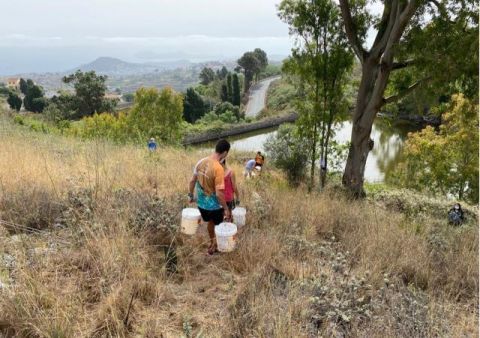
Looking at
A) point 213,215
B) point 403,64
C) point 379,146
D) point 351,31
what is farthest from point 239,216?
point 379,146

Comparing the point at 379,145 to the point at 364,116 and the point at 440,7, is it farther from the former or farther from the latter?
the point at 440,7

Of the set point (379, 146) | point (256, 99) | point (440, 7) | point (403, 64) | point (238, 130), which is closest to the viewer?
point (440, 7)

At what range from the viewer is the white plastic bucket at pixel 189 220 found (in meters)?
4.25

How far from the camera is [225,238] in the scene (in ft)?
12.9

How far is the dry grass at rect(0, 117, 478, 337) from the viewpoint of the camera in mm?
2561

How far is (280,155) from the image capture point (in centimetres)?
1167

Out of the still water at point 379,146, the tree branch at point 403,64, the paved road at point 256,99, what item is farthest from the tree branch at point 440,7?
the paved road at point 256,99

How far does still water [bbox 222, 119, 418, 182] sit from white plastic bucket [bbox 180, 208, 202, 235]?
40.9 ft

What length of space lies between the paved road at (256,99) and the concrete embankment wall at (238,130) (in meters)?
9.73

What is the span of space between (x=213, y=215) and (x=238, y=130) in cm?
3701

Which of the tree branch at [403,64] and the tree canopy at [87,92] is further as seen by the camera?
the tree canopy at [87,92]

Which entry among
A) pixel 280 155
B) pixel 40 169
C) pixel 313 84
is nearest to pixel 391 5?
pixel 313 84

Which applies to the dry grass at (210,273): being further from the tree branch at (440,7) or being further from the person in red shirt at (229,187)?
the tree branch at (440,7)

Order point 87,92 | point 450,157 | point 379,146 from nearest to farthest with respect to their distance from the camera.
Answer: point 450,157 < point 379,146 < point 87,92
